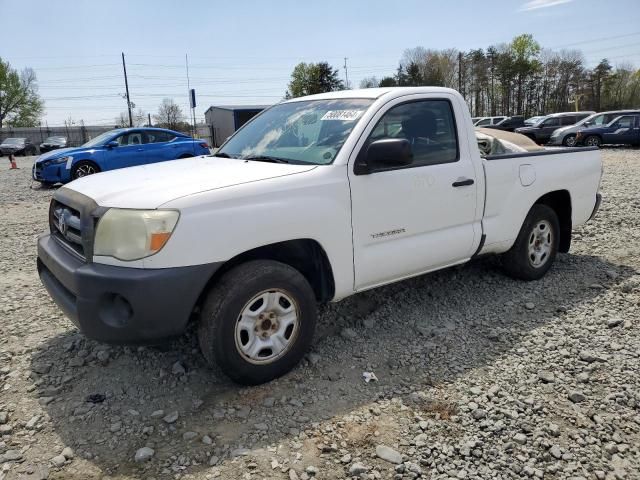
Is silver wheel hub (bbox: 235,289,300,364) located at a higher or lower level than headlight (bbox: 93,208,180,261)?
lower

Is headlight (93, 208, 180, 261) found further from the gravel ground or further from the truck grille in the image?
the gravel ground

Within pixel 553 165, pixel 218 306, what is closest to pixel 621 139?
pixel 553 165

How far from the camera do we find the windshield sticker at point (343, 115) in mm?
3562

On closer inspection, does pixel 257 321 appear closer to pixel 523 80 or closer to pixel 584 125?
pixel 584 125

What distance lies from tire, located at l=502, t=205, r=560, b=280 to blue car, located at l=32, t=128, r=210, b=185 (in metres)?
9.01

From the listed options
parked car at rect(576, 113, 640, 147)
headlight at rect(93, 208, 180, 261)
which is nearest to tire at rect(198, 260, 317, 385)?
headlight at rect(93, 208, 180, 261)

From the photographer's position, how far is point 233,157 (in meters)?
3.95

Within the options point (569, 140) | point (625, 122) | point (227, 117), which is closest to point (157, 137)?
point (569, 140)

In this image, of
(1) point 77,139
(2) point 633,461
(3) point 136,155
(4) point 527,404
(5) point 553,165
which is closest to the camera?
(2) point 633,461

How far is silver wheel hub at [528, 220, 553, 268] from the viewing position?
4.84 meters

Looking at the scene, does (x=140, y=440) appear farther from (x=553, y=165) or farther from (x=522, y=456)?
(x=553, y=165)

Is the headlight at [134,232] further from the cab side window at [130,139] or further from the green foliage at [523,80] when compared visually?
the green foliage at [523,80]

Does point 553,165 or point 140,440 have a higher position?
point 553,165

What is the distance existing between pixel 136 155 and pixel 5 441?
11.1m
